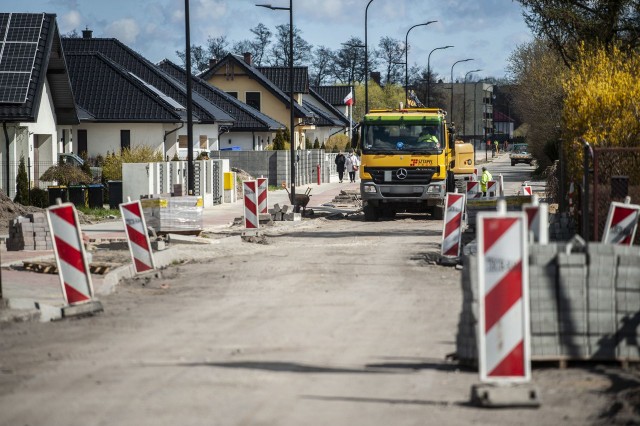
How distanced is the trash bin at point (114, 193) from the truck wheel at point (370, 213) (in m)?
7.28

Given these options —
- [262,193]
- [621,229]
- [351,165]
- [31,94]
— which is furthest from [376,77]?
[621,229]

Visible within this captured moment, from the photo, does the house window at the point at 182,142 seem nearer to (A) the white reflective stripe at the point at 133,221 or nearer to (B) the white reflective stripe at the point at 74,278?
(A) the white reflective stripe at the point at 133,221

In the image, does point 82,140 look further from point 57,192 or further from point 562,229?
point 562,229

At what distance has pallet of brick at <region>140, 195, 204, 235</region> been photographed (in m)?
23.4

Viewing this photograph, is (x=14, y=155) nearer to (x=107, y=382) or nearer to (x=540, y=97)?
(x=107, y=382)

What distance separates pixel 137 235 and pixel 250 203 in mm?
9594

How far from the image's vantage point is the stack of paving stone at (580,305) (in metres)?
9.59

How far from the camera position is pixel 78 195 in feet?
108

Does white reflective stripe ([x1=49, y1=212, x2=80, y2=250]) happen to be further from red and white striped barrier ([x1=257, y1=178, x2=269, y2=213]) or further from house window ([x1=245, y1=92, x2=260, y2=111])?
house window ([x1=245, y1=92, x2=260, y2=111])

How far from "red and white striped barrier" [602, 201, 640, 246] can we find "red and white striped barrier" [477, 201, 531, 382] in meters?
6.82

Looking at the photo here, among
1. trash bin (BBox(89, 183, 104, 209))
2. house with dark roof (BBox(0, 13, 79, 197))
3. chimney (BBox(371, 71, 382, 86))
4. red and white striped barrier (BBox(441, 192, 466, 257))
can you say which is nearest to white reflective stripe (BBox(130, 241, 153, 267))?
red and white striped barrier (BBox(441, 192, 466, 257))

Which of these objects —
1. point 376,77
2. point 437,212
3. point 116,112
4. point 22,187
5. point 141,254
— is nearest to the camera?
point 141,254

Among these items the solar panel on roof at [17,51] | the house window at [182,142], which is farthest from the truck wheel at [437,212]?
the house window at [182,142]

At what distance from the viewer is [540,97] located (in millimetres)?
61312
